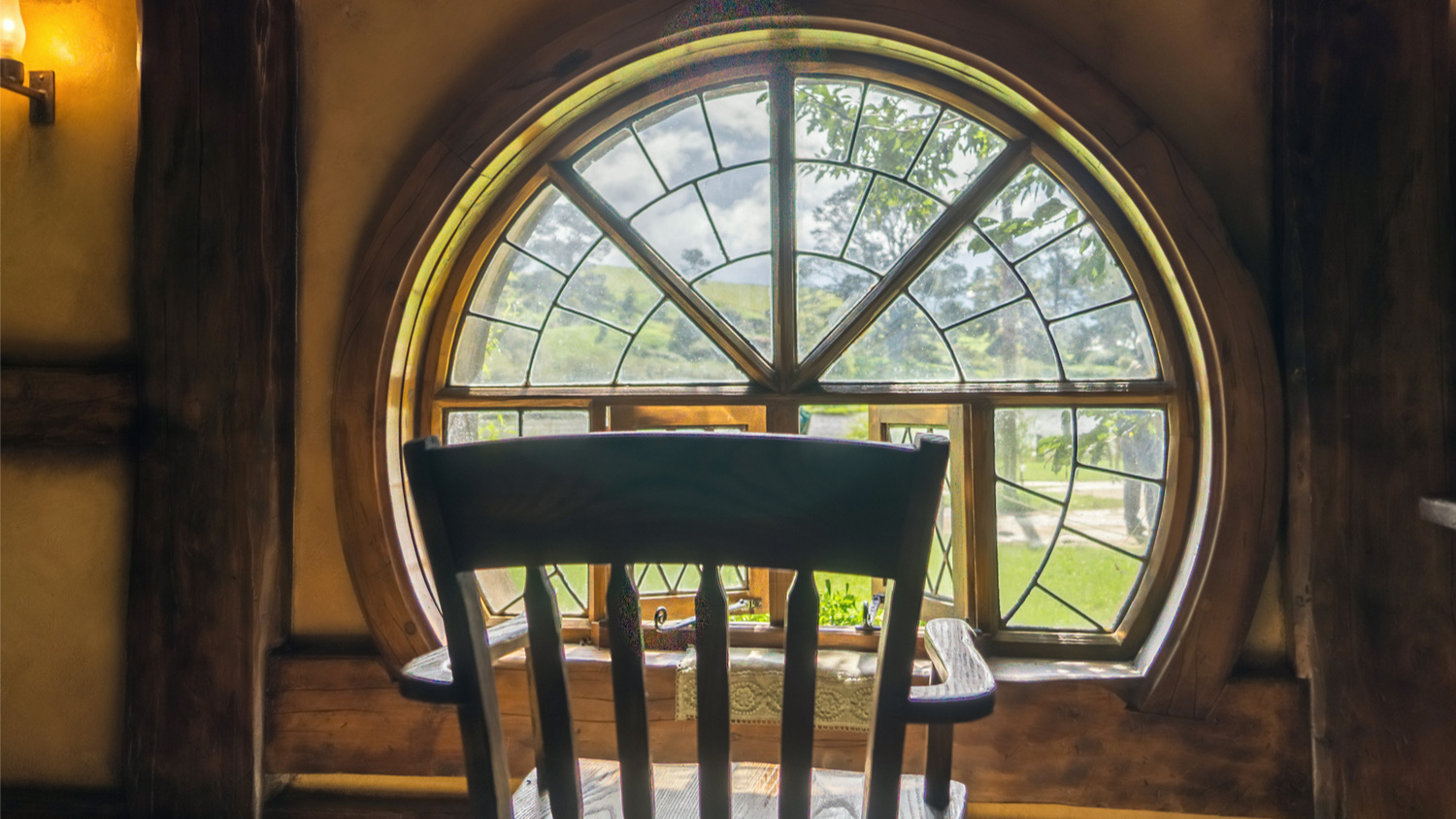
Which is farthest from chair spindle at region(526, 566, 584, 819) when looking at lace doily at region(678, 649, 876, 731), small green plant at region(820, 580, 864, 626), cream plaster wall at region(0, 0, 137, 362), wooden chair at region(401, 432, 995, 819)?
cream plaster wall at region(0, 0, 137, 362)

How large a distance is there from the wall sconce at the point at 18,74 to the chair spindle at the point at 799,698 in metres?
2.17

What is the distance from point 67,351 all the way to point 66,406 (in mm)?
142

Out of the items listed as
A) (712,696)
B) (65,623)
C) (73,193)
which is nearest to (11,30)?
(73,193)

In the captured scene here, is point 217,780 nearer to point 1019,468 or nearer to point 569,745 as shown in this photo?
point 569,745

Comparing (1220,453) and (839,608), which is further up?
(1220,453)

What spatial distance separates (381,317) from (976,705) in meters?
1.48

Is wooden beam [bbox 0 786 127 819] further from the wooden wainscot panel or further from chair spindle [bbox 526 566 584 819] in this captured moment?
chair spindle [bbox 526 566 584 819]

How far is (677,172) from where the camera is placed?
1789 millimetres

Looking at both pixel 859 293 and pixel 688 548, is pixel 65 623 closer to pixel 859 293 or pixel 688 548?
pixel 688 548

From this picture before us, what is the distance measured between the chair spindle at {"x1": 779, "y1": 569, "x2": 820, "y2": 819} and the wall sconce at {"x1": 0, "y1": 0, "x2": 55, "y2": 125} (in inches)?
85.5

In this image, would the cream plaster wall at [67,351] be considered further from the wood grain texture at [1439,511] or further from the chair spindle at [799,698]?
the wood grain texture at [1439,511]

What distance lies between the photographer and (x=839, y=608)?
180 centimetres

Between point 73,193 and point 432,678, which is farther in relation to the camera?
point 73,193

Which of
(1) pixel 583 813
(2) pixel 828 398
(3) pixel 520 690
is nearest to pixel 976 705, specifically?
(1) pixel 583 813
